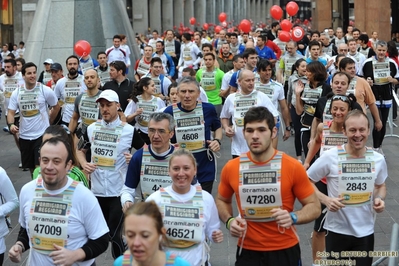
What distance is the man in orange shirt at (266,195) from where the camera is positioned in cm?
562

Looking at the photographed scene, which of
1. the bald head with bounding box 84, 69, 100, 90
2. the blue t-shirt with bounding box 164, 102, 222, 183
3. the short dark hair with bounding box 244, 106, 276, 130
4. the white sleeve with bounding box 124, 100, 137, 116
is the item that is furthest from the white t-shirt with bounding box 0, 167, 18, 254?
the white sleeve with bounding box 124, 100, 137, 116

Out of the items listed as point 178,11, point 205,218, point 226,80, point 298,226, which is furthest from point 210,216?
point 178,11

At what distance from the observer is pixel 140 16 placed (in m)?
53.2

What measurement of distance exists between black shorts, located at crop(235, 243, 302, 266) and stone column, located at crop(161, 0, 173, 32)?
54008 millimetres

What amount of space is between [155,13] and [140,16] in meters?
3.78

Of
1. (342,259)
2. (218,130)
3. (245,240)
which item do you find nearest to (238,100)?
(218,130)

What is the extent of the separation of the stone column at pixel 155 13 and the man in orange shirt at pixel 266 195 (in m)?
51.1

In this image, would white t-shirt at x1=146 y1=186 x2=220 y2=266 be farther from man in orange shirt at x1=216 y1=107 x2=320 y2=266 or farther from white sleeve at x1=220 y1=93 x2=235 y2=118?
white sleeve at x1=220 y1=93 x2=235 y2=118

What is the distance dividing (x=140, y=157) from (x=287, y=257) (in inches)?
74.2

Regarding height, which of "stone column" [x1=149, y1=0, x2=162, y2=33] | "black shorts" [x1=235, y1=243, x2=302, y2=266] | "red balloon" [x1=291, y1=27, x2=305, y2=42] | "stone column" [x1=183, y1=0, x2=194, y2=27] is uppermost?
"stone column" [x1=183, y1=0, x2=194, y2=27]

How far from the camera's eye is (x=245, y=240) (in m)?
5.77

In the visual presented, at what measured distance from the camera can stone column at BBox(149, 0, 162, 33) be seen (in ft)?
185

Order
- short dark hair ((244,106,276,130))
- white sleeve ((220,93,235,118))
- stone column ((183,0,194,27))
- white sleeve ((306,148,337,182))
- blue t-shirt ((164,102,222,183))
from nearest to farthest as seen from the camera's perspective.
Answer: short dark hair ((244,106,276,130))
white sleeve ((306,148,337,182))
blue t-shirt ((164,102,222,183))
white sleeve ((220,93,235,118))
stone column ((183,0,194,27))

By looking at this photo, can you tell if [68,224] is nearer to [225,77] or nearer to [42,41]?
[225,77]
